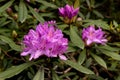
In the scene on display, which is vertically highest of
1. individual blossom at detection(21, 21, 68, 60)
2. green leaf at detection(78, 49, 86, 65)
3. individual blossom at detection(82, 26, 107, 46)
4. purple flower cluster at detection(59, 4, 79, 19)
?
purple flower cluster at detection(59, 4, 79, 19)

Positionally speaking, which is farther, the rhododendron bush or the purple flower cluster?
the purple flower cluster

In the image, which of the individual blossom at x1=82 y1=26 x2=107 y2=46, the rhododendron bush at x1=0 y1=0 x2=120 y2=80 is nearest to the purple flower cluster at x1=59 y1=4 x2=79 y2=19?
the rhododendron bush at x1=0 y1=0 x2=120 y2=80

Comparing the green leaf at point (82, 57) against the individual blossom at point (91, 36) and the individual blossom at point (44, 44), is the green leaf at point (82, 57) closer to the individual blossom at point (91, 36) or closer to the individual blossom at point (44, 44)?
the individual blossom at point (91, 36)

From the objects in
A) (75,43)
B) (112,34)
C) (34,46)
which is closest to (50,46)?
(34,46)

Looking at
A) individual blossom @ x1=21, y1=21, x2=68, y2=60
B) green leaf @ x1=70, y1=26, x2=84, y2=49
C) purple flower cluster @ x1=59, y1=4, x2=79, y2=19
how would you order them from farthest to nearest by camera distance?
purple flower cluster @ x1=59, y1=4, x2=79, y2=19
green leaf @ x1=70, y1=26, x2=84, y2=49
individual blossom @ x1=21, y1=21, x2=68, y2=60

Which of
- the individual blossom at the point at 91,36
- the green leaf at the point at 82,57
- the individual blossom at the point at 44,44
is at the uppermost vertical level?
the individual blossom at the point at 44,44

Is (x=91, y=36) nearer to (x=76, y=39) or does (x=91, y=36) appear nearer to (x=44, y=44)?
(x=76, y=39)

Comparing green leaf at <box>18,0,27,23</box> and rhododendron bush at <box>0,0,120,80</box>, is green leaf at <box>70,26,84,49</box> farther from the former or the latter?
green leaf at <box>18,0,27,23</box>

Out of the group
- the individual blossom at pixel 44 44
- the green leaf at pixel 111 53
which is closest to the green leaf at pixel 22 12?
the individual blossom at pixel 44 44
